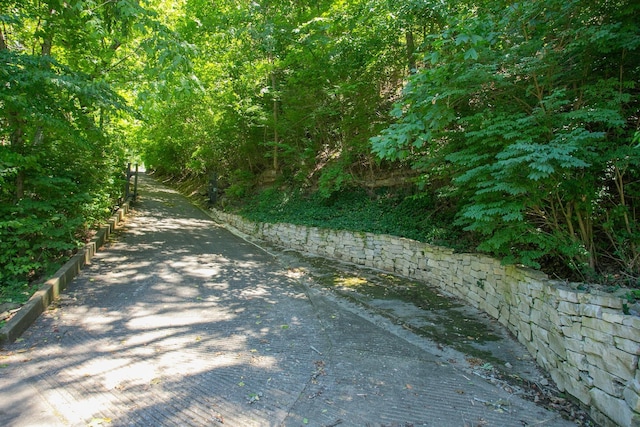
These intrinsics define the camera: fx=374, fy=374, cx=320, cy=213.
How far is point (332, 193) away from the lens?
1140 centimetres

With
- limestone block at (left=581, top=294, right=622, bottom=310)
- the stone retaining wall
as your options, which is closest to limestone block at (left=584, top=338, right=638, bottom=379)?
the stone retaining wall

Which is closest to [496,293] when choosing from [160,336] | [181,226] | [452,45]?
[452,45]

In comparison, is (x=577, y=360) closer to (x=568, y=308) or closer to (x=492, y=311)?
(x=568, y=308)

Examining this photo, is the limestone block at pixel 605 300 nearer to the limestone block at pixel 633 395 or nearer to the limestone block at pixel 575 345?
the limestone block at pixel 575 345

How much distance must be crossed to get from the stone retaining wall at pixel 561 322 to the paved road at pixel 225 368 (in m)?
0.44

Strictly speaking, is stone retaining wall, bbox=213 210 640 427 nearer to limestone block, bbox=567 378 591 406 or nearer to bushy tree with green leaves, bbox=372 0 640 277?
limestone block, bbox=567 378 591 406

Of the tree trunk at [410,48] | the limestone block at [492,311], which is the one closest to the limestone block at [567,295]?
Answer: the limestone block at [492,311]

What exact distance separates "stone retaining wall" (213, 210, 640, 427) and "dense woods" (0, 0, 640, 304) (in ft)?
1.89

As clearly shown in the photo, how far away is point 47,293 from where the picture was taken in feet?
17.8

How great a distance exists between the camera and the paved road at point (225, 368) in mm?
3135

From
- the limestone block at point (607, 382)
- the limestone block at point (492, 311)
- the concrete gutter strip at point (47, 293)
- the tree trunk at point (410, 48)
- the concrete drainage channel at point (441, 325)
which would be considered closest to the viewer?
the limestone block at point (607, 382)

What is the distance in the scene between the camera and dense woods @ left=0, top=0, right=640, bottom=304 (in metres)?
4.36

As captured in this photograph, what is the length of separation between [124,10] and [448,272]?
6697mm

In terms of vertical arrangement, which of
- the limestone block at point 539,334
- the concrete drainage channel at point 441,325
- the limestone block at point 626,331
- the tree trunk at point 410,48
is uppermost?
the tree trunk at point 410,48
